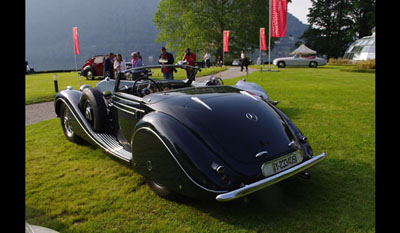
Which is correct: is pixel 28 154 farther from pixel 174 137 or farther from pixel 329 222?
pixel 329 222

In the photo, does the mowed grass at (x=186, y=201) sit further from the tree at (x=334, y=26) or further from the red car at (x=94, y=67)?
the tree at (x=334, y=26)

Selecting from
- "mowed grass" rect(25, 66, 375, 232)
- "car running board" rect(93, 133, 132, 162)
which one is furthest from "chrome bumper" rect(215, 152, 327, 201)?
"car running board" rect(93, 133, 132, 162)

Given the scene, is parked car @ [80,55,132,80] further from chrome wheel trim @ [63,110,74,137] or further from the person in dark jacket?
chrome wheel trim @ [63,110,74,137]

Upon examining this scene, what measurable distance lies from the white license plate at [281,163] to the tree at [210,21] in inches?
1403

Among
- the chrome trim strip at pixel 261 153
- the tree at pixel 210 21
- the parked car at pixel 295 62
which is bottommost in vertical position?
the chrome trim strip at pixel 261 153

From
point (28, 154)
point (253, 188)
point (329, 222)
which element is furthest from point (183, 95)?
point (28, 154)

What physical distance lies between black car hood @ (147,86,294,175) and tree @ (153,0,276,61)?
3512cm

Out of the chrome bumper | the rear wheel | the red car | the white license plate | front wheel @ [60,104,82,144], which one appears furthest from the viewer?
the red car

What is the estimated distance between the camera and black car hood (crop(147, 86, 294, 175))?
2842 millimetres

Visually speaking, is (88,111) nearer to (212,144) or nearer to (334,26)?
(212,144)

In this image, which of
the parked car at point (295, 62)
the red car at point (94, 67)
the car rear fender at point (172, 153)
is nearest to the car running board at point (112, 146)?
the car rear fender at point (172, 153)

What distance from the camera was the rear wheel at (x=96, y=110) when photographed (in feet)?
15.4

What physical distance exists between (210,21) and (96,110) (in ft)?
116

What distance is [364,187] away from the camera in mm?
3539
